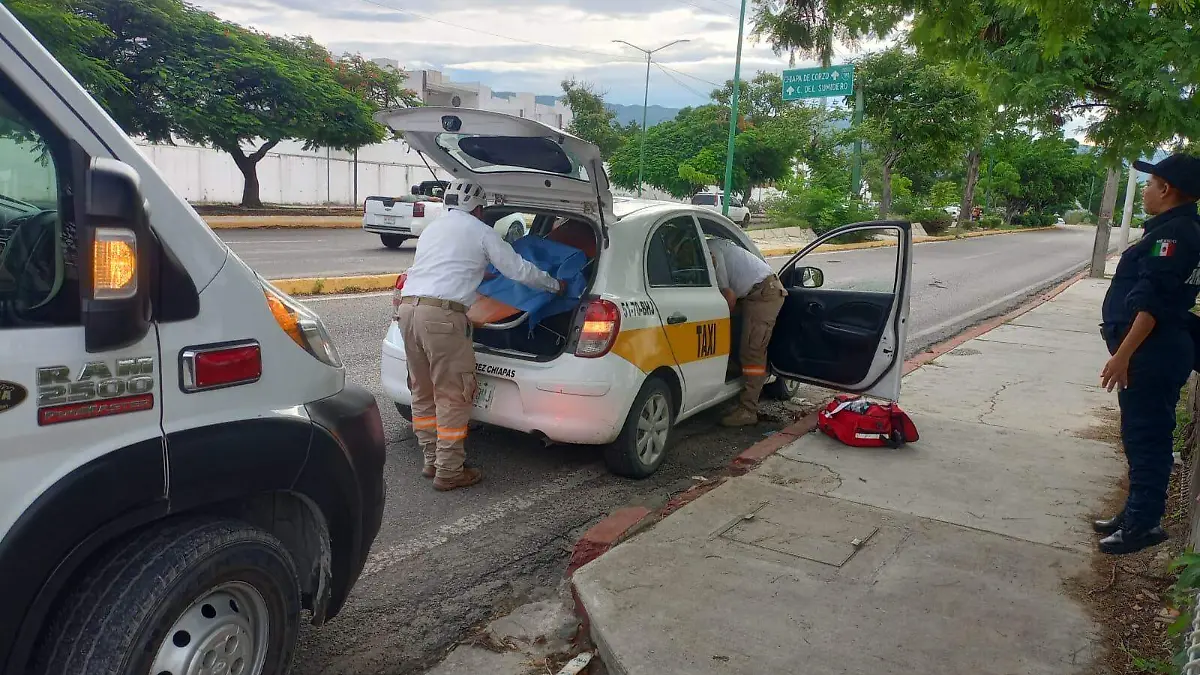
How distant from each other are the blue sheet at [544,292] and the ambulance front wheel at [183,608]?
3.00m

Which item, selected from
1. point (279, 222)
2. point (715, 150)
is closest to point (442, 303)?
point (279, 222)

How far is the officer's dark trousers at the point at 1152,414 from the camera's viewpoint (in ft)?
13.5

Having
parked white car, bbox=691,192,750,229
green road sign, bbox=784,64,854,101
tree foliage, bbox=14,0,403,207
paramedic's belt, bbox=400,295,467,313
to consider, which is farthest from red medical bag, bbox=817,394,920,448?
parked white car, bbox=691,192,750,229

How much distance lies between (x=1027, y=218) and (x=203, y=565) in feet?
218

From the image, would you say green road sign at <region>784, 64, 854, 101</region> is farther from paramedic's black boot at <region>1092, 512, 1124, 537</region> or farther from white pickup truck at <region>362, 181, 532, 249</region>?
paramedic's black boot at <region>1092, 512, 1124, 537</region>

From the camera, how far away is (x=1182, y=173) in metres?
4.08

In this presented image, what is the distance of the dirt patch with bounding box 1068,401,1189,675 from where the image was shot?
334cm

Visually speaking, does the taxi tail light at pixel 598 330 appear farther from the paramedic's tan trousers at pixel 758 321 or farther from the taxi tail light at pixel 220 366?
the taxi tail light at pixel 220 366

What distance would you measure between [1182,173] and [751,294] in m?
2.84

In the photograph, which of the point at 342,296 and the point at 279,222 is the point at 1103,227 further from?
the point at 279,222

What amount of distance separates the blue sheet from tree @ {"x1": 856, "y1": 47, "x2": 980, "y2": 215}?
27.0m

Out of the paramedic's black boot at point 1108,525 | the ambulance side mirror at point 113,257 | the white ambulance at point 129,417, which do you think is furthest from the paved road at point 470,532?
the paramedic's black boot at point 1108,525

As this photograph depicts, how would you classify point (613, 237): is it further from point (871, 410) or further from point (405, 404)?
point (871, 410)

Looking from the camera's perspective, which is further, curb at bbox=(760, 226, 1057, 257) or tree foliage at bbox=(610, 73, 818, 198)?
tree foliage at bbox=(610, 73, 818, 198)
